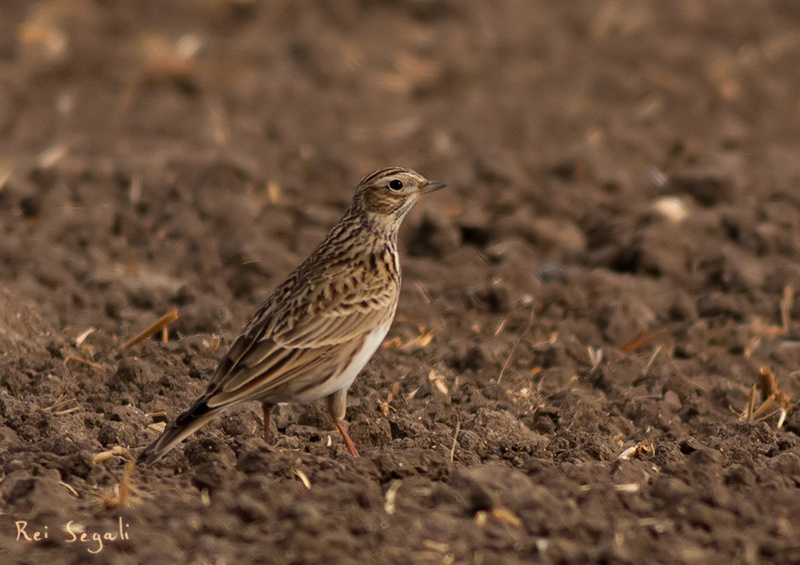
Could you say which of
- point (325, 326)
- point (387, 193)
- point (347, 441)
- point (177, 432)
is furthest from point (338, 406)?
point (387, 193)

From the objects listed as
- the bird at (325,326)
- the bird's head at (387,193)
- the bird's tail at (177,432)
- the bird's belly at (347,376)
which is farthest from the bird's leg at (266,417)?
the bird's head at (387,193)

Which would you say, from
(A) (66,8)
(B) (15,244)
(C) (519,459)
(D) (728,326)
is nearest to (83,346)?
(B) (15,244)

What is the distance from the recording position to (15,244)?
30.4ft

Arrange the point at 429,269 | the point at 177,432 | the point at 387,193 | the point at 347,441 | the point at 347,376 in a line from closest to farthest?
the point at 177,432 → the point at 347,441 → the point at 347,376 → the point at 387,193 → the point at 429,269

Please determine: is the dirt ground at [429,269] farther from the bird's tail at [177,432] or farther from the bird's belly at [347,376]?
the bird's belly at [347,376]

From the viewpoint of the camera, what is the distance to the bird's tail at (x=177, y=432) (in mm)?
5273

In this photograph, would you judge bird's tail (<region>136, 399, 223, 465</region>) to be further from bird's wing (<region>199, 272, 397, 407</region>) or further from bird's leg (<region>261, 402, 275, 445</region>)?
bird's leg (<region>261, 402, 275, 445</region>)

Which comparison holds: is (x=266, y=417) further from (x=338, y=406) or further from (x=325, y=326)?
(x=325, y=326)

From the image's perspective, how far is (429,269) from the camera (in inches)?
373

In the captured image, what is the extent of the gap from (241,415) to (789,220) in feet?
18.7

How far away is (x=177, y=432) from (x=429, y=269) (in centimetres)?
442

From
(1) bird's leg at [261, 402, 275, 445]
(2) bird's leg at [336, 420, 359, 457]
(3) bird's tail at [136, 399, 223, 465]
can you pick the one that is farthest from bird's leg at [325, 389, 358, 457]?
(3) bird's tail at [136, 399, 223, 465]

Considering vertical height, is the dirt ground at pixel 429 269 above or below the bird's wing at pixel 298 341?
below

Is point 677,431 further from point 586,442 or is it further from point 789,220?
point 789,220
